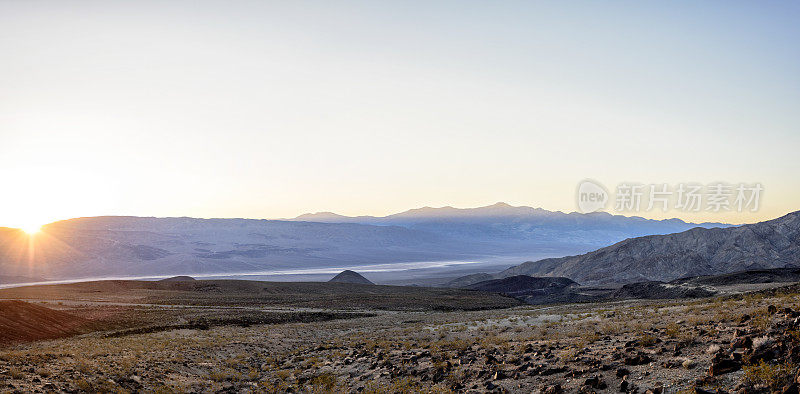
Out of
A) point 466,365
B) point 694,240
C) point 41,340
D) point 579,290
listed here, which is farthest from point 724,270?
point 41,340

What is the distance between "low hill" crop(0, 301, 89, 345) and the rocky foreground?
129 inches

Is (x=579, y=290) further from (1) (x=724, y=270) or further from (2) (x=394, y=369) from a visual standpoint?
(2) (x=394, y=369)

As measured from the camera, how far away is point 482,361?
46.7 ft

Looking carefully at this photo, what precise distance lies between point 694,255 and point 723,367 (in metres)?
109

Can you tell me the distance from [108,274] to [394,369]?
20276cm

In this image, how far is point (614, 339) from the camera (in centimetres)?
1462

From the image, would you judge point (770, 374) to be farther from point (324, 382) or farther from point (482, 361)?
point (324, 382)

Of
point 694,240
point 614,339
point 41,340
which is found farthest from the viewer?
point 694,240

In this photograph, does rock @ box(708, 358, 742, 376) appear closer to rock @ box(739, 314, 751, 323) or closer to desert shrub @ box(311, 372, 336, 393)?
rock @ box(739, 314, 751, 323)

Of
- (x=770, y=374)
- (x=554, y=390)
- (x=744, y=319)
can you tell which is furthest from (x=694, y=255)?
(x=770, y=374)

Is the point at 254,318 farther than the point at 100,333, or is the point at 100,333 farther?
the point at 254,318

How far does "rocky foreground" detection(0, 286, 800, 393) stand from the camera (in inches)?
372

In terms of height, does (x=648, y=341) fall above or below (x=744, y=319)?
below

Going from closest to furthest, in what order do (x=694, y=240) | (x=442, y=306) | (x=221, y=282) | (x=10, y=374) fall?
(x=10, y=374) < (x=442, y=306) < (x=221, y=282) < (x=694, y=240)
